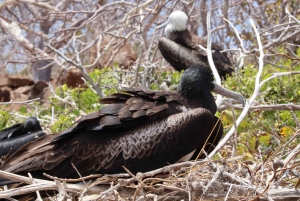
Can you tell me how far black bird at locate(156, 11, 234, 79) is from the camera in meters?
7.42

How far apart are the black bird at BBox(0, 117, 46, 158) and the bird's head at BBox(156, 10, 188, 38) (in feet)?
10.9

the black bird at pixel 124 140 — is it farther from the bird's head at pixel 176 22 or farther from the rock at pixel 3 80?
the rock at pixel 3 80

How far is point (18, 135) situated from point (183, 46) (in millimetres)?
3367

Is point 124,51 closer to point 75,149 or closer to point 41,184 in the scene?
point 75,149

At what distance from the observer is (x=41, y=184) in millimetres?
2969

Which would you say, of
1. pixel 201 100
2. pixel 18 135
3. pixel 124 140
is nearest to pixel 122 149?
pixel 124 140

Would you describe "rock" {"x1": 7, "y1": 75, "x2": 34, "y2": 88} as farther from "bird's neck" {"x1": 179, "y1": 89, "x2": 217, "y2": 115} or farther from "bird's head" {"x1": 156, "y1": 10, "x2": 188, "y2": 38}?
"bird's neck" {"x1": 179, "y1": 89, "x2": 217, "y2": 115}

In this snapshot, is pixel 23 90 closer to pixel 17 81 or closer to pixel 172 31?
pixel 17 81

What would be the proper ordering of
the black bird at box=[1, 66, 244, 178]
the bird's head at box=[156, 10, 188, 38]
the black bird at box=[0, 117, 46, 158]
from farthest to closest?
the bird's head at box=[156, 10, 188, 38], the black bird at box=[0, 117, 46, 158], the black bird at box=[1, 66, 244, 178]

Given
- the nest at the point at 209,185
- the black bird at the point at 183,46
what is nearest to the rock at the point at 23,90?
the black bird at the point at 183,46

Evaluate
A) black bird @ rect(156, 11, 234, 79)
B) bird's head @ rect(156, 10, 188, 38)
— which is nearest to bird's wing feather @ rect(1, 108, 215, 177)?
black bird @ rect(156, 11, 234, 79)

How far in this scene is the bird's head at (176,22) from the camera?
26.3 feet

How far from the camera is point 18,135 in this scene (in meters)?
5.18

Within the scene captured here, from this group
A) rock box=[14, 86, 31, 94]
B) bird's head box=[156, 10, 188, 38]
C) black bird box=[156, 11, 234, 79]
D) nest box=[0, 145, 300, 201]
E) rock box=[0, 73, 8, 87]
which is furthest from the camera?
rock box=[0, 73, 8, 87]
